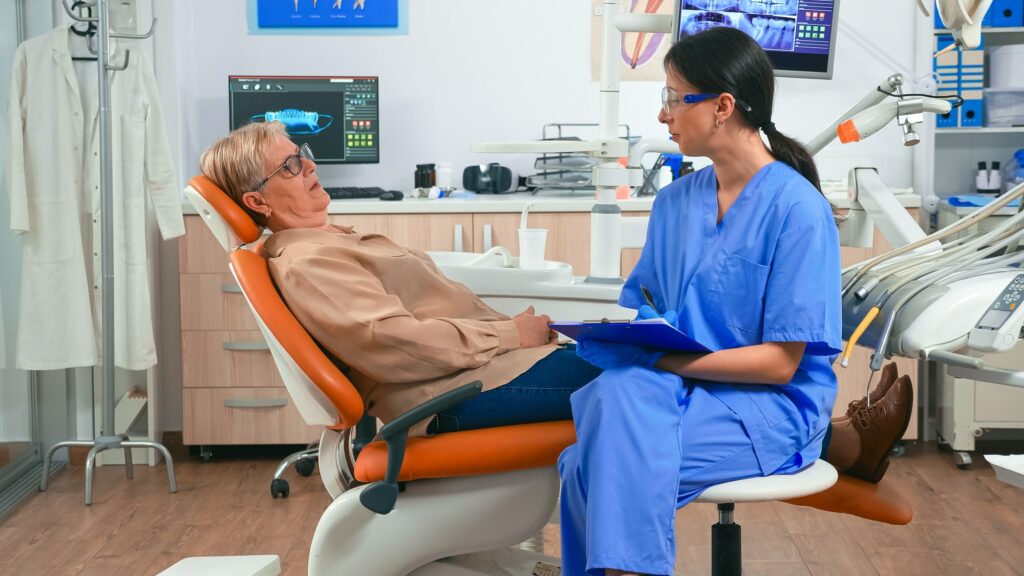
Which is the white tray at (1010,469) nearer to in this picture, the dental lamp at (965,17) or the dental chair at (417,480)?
the dental chair at (417,480)

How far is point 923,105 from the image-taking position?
2188mm

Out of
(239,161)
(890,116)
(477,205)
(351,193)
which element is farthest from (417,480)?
(351,193)

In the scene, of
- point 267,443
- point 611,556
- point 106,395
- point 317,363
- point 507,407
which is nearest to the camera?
point 611,556

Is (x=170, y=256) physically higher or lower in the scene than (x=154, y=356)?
higher

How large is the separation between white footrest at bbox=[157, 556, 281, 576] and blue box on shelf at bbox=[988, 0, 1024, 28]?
10.3 ft

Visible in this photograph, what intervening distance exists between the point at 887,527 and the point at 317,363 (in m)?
1.87

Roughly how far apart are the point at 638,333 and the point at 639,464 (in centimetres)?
19

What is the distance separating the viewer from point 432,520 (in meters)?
1.76

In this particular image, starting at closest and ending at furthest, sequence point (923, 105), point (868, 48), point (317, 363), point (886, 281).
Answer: point (317, 363)
point (886, 281)
point (923, 105)
point (868, 48)

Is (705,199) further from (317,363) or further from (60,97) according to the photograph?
(60,97)

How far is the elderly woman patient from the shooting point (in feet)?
5.77

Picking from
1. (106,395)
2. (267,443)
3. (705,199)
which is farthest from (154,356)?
(705,199)

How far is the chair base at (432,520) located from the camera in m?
1.76

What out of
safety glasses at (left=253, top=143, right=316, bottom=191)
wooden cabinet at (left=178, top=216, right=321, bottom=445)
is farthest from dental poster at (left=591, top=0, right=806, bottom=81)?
wooden cabinet at (left=178, top=216, right=321, bottom=445)
